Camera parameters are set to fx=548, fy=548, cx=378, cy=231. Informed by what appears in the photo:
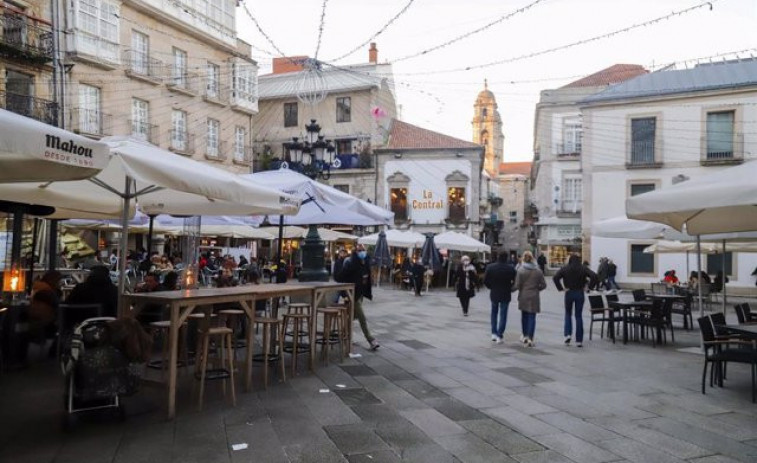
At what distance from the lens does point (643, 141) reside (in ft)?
87.3

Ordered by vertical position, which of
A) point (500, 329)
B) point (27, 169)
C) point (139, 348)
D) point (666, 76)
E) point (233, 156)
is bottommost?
point (500, 329)

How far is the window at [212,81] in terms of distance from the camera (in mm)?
26775

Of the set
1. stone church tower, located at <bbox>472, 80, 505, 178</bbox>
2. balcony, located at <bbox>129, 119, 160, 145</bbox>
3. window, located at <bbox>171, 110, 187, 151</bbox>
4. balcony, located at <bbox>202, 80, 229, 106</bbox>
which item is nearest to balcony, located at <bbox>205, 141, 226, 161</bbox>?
window, located at <bbox>171, 110, 187, 151</bbox>

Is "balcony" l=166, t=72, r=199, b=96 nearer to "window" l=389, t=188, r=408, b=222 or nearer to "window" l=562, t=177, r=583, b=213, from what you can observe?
"window" l=389, t=188, r=408, b=222

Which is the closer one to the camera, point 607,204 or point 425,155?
point 607,204

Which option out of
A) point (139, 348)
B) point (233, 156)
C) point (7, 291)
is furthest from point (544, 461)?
point (233, 156)

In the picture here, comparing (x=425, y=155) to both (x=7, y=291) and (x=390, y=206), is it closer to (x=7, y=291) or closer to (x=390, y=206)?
(x=390, y=206)

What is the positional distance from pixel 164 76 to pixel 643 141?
22.6 meters

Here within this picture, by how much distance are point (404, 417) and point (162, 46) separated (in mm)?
23662

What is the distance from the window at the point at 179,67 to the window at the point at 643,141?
2150cm

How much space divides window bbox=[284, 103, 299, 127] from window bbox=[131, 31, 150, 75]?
14.2 metres

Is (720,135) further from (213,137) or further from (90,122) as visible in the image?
(90,122)

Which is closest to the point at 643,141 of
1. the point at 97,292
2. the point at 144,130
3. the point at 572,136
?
the point at 572,136

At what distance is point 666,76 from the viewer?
2691 cm
